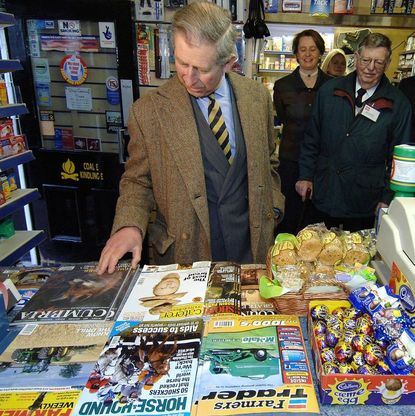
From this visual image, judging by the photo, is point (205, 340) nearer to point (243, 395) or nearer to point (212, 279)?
point (243, 395)

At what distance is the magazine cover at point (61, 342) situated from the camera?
105cm

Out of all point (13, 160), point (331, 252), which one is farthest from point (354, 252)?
point (13, 160)

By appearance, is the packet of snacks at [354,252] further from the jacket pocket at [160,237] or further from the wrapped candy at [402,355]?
the jacket pocket at [160,237]

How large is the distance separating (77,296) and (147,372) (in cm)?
47

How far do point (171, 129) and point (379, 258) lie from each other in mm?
957

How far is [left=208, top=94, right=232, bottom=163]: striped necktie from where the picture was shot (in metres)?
1.74

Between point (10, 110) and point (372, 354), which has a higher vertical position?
point (10, 110)

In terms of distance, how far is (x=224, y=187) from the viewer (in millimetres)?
1752

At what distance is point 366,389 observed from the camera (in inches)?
35.0

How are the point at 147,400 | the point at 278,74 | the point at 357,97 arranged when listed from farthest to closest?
the point at 278,74
the point at 357,97
the point at 147,400

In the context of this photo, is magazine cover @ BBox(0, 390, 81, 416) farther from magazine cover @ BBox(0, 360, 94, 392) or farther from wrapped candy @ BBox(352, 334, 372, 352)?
wrapped candy @ BBox(352, 334, 372, 352)

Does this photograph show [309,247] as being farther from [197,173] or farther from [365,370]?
[197,173]

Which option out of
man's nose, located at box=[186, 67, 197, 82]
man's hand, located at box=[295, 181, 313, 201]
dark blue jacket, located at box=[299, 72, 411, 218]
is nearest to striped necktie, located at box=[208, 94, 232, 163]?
man's nose, located at box=[186, 67, 197, 82]

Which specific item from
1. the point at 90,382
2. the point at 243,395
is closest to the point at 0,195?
the point at 90,382
